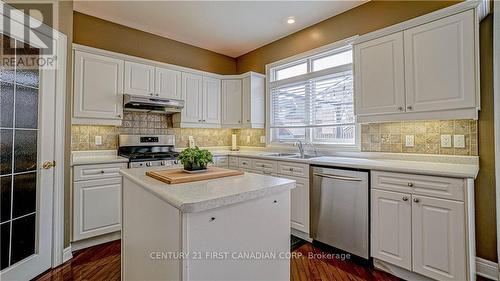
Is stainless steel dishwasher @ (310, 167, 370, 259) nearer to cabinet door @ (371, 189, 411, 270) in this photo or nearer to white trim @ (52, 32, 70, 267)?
cabinet door @ (371, 189, 411, 270)

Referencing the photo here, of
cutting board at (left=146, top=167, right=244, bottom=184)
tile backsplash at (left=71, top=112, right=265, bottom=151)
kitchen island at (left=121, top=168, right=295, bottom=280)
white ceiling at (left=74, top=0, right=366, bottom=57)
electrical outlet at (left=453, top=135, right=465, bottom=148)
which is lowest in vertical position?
kitchen island at (left=121, top=168, right=295, bottom=280)

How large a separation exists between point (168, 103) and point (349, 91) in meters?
2.47

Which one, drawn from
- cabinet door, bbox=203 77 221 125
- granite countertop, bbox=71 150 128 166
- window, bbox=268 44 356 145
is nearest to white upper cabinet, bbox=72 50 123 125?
granite countertop, bbox=71 150 128 166

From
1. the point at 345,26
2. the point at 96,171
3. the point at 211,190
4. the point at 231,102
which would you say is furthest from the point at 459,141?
the point at 96,171

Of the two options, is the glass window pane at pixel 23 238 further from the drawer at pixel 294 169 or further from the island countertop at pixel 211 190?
the drawer at pixel 294 169

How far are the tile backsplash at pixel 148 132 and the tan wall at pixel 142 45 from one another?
982 mm

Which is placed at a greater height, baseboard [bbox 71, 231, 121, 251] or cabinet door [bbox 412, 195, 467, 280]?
cabinet door [bbox 412, 195, 467, 280]

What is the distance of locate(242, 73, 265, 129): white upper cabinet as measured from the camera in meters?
3.99

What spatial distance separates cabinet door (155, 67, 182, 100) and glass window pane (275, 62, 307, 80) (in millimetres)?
1636

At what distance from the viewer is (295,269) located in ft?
7.30

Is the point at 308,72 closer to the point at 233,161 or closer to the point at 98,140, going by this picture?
the point at 233,161

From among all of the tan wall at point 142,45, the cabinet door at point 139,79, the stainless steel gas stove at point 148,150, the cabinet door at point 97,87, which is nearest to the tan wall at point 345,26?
the tan wall at point 142,45

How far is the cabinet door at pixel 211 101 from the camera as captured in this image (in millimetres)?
4027

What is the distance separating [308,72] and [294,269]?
Answer: 8.60 ft
